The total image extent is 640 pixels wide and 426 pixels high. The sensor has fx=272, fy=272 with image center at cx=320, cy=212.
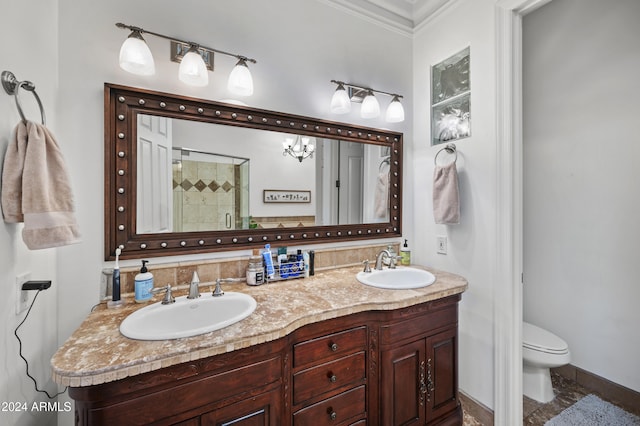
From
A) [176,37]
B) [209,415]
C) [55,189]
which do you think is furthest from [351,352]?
[176,37]

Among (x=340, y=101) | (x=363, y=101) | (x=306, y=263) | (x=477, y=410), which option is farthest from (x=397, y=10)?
(x=477, y=410)

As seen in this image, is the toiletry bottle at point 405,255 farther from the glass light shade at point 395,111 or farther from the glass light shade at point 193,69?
the glass light shade at point 193,69

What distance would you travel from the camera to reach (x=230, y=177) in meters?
1.49

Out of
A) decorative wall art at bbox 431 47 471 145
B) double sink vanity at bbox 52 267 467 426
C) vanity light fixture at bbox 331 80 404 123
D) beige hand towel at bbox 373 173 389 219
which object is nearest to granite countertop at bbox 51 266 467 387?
double sink vanity at bbox 52 267 467 426

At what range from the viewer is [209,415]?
2.84 ft

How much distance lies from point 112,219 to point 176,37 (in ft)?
3.15

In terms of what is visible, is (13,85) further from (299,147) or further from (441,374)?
(441,374)

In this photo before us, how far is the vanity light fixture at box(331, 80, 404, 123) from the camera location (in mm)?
1727

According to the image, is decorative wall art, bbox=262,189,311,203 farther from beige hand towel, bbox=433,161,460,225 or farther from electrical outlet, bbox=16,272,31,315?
electrical outlet, bbox=16,272,31,315

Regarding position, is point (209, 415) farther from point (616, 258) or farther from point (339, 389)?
point (616, 258)

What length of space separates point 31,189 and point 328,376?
1.25m

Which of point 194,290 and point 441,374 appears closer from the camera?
point 194,290

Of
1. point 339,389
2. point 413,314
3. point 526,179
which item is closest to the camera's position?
point 339,389

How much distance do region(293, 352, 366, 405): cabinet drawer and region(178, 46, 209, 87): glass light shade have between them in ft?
4.61
